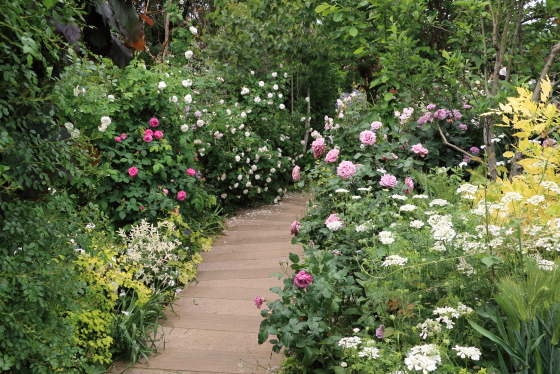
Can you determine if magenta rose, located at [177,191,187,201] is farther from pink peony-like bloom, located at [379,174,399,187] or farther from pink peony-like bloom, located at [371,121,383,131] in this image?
pink peony-like bloom, located at [379,174,399,187]

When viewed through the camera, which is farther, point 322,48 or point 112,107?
point 322,48

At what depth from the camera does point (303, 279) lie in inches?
104

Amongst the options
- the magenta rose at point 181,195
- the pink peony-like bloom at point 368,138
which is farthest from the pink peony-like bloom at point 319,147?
the magenta rose at point 181,195

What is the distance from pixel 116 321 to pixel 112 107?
1777 mm

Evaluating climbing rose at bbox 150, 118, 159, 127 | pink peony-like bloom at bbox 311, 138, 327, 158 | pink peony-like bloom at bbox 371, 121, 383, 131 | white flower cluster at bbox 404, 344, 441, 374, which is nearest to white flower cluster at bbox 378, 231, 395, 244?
white flower cluster at bbox 404, 344, 441, 374

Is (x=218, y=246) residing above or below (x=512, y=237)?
below

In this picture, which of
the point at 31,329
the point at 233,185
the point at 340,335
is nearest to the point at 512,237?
the point at 340,335

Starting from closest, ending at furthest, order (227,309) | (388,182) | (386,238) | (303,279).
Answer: (386,238), (303,279), (388,182), (227,309)

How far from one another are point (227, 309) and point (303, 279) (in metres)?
1.51

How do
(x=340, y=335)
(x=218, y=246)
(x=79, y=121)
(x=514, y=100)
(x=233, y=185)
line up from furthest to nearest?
(x=233, y=185), (x=218, y=246), (x=79, y=121), (x=340, y=335), (x=514, y=100)

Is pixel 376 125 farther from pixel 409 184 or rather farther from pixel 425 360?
pixel 425 360

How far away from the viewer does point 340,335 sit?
104 inches

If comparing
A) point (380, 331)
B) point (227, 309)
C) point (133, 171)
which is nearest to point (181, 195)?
point (133, 171)

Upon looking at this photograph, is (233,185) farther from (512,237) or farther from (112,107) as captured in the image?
(512,237)
